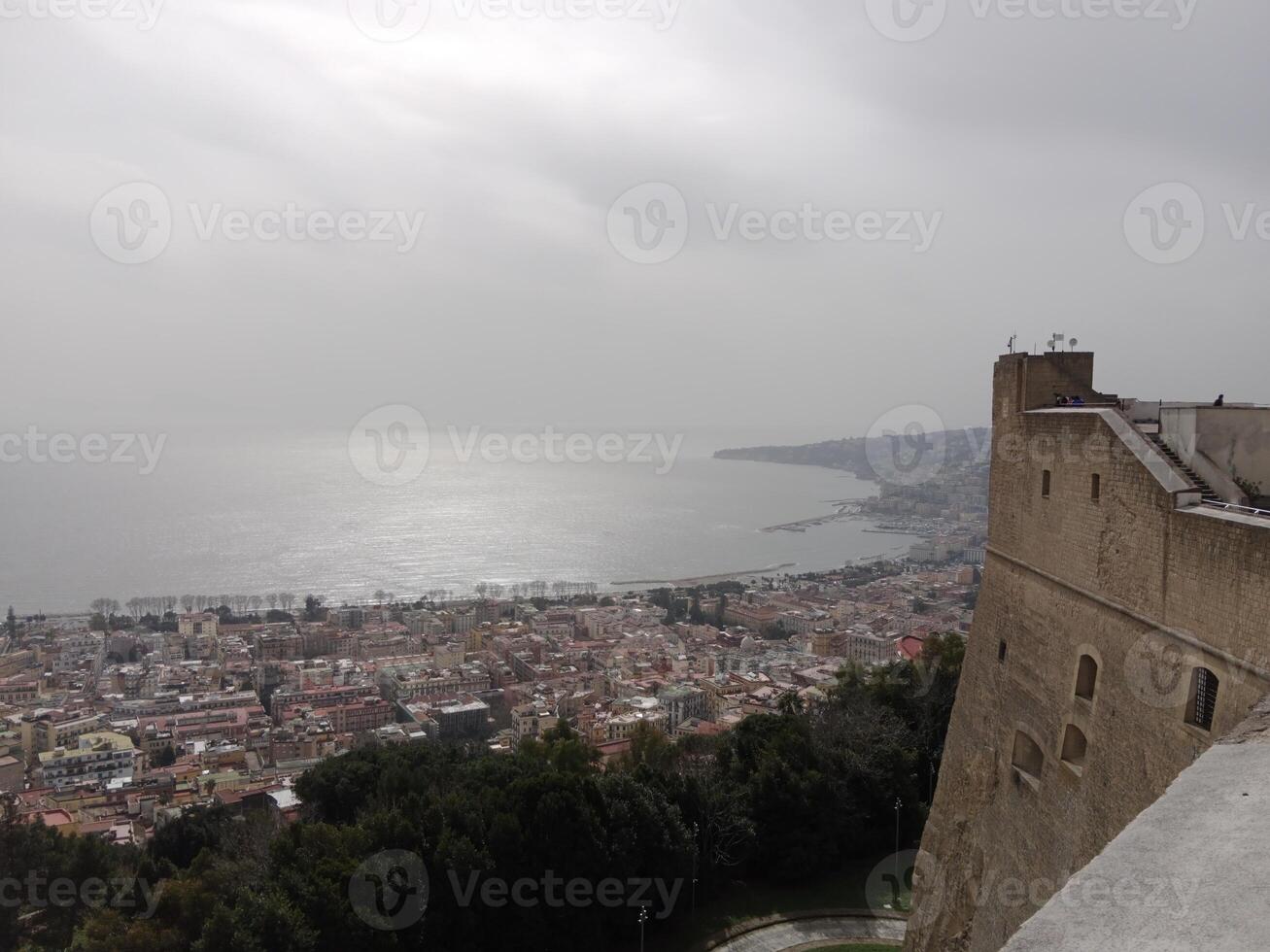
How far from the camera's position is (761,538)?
73.7m

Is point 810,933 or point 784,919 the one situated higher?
point 810,933

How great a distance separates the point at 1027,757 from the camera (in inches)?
231

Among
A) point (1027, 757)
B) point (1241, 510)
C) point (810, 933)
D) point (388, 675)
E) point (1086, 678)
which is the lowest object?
point (388, 675)

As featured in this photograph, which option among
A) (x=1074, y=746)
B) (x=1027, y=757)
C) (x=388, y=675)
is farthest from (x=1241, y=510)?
(x=388, y=675)

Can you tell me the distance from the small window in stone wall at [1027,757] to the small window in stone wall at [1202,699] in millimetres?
1640

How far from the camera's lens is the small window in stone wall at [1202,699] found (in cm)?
401

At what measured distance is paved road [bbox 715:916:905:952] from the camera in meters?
11.7

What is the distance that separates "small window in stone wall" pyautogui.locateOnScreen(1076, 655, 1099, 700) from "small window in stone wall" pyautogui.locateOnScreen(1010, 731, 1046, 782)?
0.70 metres

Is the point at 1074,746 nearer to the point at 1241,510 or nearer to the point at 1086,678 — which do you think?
the point at 1086,678

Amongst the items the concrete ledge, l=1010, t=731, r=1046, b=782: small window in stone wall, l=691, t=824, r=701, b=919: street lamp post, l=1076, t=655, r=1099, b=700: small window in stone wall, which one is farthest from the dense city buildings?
l=1076, t=655, r=1099, b=700: small window in stone wall

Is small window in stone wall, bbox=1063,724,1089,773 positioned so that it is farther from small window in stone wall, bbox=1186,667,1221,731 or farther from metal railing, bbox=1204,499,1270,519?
metal railing, bbox=1204,499,1270,519

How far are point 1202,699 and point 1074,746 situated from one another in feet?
4.22

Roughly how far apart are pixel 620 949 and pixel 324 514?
2885 inches

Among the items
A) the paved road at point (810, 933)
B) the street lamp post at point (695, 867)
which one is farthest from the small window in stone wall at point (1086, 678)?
the street lamp post at point (695, 867)
